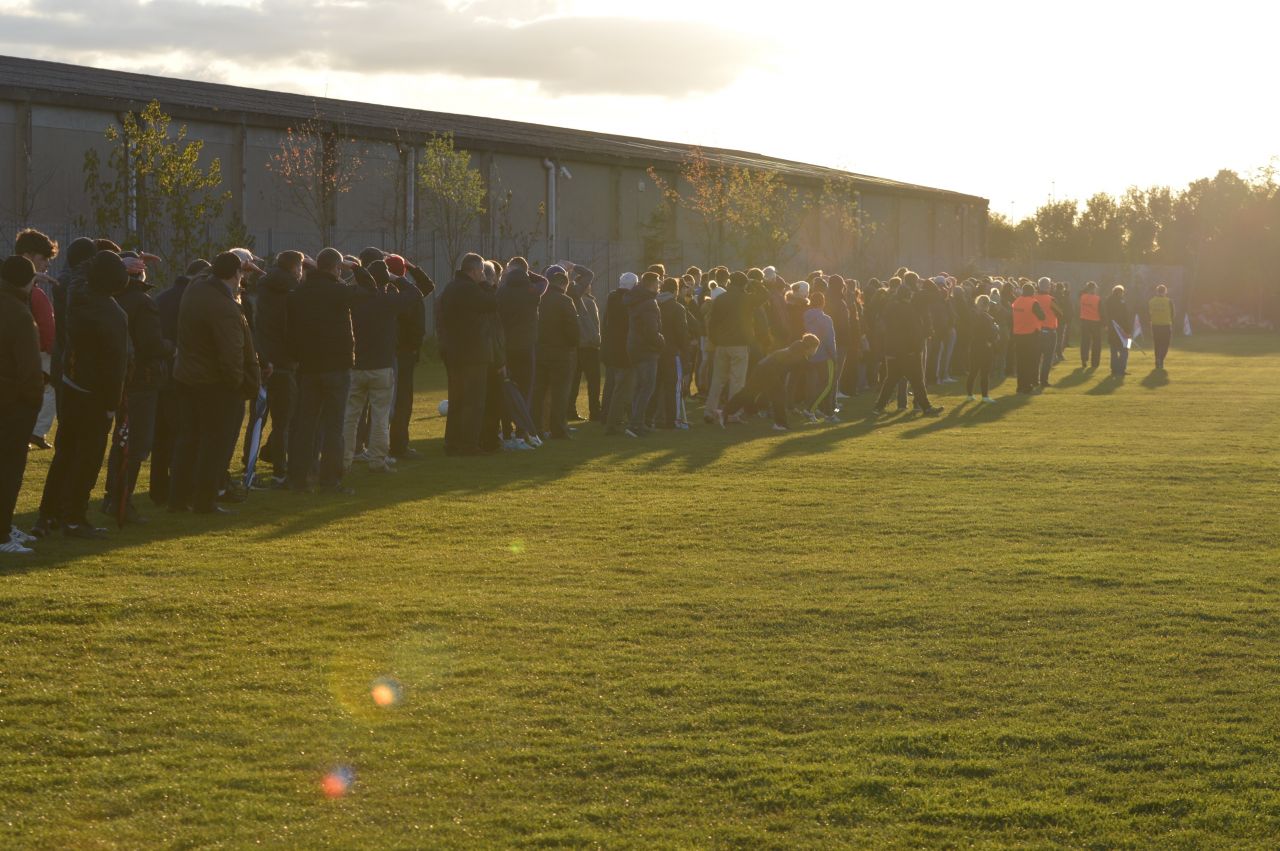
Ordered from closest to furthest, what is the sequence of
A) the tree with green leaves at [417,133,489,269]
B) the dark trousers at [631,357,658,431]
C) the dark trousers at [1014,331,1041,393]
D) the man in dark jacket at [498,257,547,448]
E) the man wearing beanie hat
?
1. the man wearing beanie hat
2. the man in dark jacket at [498,257,547,448]
3. the dark trousers at [631,357,658,431]
4. the dark trousers at [1014,331,1041,393]
5. the tree with green leaves at [417,133,489,269]

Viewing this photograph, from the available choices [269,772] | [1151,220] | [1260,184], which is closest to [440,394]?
[269,772]

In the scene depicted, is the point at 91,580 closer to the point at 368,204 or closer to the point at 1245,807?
the point at 1245,807

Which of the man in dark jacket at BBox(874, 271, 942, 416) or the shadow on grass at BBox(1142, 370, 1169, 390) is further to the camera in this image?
the shadow on grass at BBox(1142, 370, 1169, 390)

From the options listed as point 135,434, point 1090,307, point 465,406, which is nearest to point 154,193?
point 465,406

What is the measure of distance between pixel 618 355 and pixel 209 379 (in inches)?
306

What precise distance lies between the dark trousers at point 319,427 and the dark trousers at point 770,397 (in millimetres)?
7744

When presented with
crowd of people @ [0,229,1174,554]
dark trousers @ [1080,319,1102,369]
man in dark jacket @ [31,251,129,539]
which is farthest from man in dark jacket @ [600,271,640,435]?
dark trousers @ [1080,319,1102,369]

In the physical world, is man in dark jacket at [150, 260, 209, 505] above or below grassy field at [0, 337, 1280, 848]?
above

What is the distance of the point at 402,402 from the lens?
16781 millimetres

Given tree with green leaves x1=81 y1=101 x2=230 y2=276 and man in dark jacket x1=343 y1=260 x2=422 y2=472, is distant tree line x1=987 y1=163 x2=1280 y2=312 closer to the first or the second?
tree with green leaves x1=81 y1=101 x2=230 y2=276

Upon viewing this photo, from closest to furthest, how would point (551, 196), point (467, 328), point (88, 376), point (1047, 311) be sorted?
point (88, 376)
point (467, 328)
point (1047, 311)
point (551, 196)

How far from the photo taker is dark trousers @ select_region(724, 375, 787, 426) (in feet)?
68.1

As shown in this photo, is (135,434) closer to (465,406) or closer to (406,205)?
(465,406)

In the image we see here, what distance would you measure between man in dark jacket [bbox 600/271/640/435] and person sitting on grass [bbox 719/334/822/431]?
187 cm
